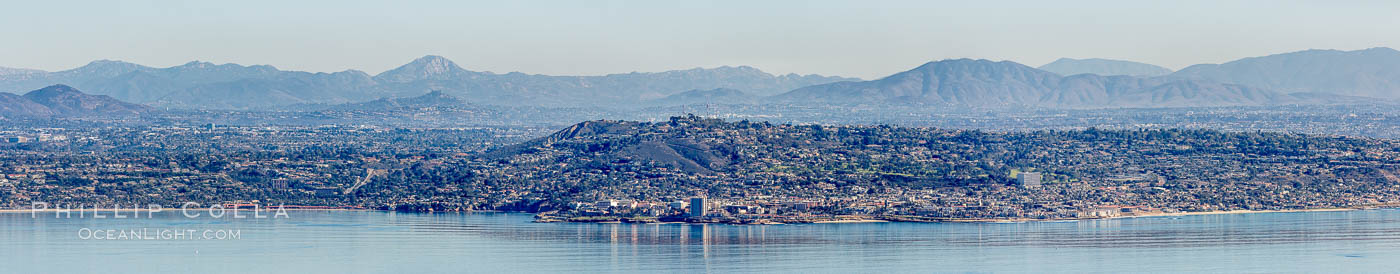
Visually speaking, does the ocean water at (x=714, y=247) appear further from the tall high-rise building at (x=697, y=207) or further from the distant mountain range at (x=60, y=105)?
the distant mountain range at (x=60, y=105)

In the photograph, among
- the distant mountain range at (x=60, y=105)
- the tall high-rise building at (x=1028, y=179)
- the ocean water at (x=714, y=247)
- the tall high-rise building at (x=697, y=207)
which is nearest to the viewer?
the ocean water at (x=714, y=247)

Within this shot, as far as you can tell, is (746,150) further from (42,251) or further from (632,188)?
(42,251)

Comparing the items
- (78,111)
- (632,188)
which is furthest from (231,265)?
(78,111)

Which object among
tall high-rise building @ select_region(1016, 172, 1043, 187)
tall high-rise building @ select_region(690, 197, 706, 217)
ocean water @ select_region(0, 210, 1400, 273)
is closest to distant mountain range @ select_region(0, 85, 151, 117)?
ocean water @ select_region(0, 210, 1400, 273)

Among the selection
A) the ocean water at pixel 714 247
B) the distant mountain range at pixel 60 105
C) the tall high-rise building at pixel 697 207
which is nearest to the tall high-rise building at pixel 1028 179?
the ocean water at pixel 714 247

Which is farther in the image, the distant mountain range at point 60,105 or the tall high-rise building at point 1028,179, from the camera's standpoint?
the distant mountain range at point 60,105

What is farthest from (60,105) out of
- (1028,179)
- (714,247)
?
(714,247)
